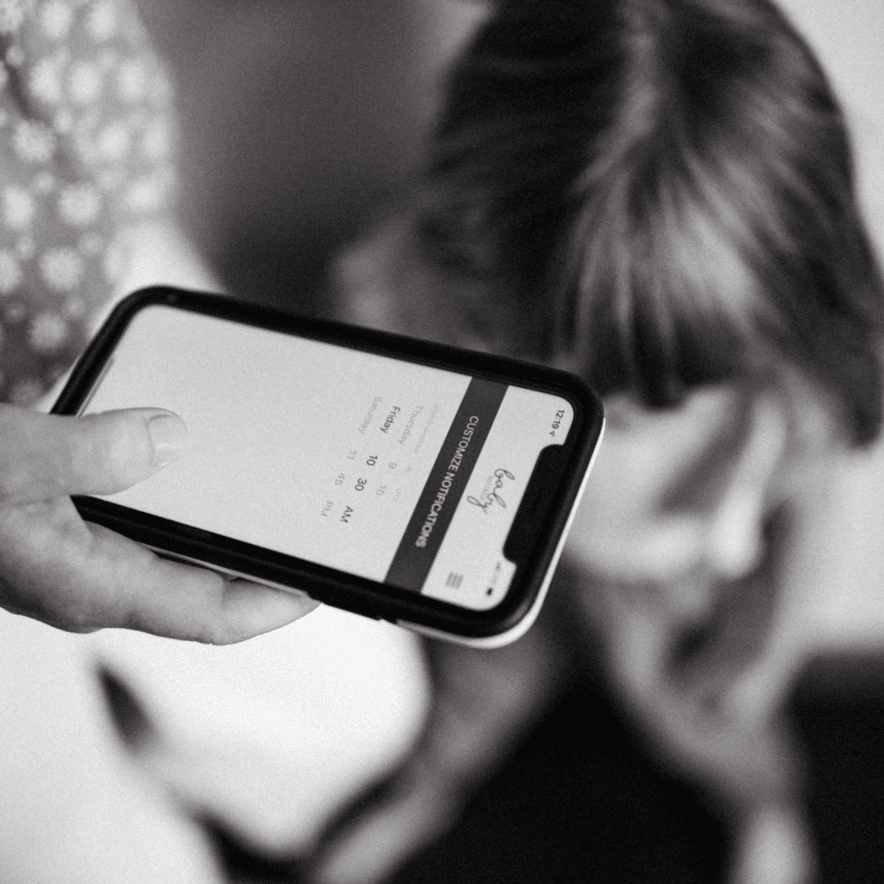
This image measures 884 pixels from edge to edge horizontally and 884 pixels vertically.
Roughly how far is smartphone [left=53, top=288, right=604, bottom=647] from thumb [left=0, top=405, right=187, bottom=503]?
0.06m

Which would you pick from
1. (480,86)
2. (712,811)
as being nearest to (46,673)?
(480,86)

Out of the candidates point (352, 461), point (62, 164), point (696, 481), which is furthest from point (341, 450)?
point (696, 481)

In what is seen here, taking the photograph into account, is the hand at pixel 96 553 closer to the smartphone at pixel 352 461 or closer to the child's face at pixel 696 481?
the smartphone at pixel 352 461

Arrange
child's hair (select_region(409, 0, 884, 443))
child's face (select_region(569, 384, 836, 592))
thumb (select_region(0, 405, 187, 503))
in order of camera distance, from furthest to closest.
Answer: child's face (select_region(569, 384, 836, 592)) → child's hair (select_region(409, 0, 884, 443)) → thumb (select_region(0, 405, 187, 503))

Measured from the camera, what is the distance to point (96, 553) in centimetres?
34

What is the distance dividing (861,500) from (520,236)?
16.6 inches

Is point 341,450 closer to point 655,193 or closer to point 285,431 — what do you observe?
point 285,431

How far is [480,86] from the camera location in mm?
487

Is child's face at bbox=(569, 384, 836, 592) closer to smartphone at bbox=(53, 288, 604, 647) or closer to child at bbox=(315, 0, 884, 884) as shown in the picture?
child at bbox=(315, 0, 884, 884)

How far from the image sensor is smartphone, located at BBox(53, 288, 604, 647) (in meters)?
0.35

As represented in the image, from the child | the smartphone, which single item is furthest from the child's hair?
the smartphone

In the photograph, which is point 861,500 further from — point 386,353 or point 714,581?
point 386,353

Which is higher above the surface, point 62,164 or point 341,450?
point 62,164

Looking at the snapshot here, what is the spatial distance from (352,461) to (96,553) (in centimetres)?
13
